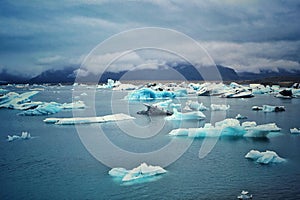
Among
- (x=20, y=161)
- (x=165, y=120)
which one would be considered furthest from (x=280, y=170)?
(x=165, y=120)

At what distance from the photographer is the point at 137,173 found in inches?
255

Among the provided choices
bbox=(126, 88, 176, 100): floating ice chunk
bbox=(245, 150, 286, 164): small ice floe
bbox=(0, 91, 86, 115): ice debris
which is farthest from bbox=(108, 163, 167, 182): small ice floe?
bbox=(126, 88, 176, 100): floating ice chunk

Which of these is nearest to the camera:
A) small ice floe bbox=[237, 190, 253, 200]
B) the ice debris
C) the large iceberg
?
small ice floe bbox=[237, 190, 253, 200]

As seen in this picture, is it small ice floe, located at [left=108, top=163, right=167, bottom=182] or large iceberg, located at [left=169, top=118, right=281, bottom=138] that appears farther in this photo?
large iceberg, located at [left=169, top=118, right=281, bottom=138]

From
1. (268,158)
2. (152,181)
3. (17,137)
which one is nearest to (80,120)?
(17,137)

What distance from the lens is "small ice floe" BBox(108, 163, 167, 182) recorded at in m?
6.36

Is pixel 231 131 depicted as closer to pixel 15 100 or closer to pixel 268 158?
pixel 268 158

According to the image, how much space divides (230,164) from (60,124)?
8165 millimetres

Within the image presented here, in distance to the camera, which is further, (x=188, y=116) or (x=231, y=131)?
(x=188, y=116)

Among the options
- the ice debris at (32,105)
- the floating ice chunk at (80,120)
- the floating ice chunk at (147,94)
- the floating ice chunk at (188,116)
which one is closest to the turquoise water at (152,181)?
the floating ice chunk at (80,120)

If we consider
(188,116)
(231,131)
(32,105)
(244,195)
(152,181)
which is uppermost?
(32,105)

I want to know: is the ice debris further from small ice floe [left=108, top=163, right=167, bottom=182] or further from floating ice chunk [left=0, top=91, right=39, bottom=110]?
small ice floe [left=108, top=163, right=167, bottom=182]

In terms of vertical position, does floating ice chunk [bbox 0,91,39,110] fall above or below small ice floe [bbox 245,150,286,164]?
above

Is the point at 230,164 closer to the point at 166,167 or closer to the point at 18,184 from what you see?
the point at 166,167
